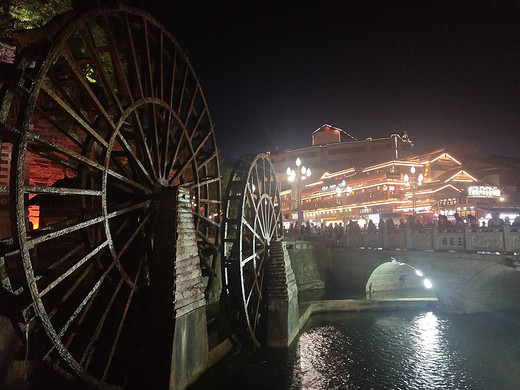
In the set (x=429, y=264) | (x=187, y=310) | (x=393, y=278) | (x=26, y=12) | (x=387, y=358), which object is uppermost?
(x=26, y=12)

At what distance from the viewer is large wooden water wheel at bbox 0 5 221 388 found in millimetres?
5191

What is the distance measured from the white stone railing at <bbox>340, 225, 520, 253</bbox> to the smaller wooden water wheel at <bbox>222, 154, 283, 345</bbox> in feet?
30.3

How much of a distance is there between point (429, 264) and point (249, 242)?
1147 centimetres

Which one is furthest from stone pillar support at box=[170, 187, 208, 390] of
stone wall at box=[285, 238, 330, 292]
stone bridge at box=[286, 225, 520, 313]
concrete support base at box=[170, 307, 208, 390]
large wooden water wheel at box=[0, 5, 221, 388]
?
stone wall at box=[285, 238, 330, 292]

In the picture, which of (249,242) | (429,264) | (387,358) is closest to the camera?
(387,358)

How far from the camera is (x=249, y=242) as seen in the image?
12.1m

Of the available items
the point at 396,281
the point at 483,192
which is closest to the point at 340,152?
the point at 483,192

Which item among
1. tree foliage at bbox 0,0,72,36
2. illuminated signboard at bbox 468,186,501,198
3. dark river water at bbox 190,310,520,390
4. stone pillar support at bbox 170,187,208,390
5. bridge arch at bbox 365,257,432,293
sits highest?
tree foliage at bbox 0,0,72,36

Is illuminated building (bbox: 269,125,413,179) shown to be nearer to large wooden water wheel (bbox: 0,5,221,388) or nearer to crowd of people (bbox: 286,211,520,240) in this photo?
crowd of people (bbox: 286,211,520,240)

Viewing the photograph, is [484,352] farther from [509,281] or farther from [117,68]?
[117,68]

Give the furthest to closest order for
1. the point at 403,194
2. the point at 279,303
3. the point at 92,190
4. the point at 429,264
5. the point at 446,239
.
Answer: the point at 403,194 → the point at 429,264 → the point at 446,239 → the point at 279,303 → the point at 92,190

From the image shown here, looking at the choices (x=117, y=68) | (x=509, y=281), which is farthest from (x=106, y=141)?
(x=509, y=281)

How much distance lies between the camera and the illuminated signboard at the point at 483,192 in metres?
30.1

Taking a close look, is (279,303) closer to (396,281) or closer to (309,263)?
(309,263)
